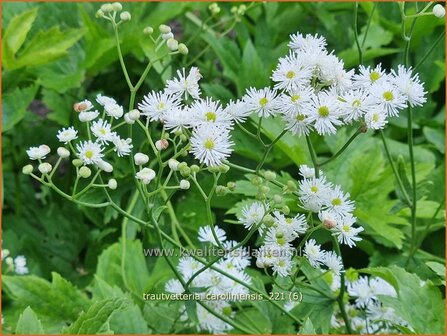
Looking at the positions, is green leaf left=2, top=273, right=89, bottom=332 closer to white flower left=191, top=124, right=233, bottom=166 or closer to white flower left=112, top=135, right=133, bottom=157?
white flower left=112, top=135, right=133, bottom=157

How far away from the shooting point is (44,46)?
1.75 meters

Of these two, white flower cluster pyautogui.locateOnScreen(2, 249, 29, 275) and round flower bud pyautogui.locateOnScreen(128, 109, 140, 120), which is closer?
round flower bud pyautogui.locateOnScreen(128, 109, 140, 120)

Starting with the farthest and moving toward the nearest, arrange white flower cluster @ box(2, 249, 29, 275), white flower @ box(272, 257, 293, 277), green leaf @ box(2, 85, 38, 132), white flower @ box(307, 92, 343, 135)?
green leaf @ box(2, 85, 38, 132), white flower cluster @ box(2, 249, 29, 275), white flower @ box(272, 257, 293, 277), white flower @ box(307, 92, 343, 135)

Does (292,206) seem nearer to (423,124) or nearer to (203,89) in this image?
(203,89)

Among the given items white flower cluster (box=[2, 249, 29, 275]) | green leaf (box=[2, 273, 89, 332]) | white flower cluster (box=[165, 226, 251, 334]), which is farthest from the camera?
white flower cluster (box=[2, 249, 29, 275])

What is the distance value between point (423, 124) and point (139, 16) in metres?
0.78

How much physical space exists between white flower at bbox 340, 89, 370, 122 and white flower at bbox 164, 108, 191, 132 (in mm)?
205

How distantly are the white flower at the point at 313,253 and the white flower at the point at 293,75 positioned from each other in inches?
9.3

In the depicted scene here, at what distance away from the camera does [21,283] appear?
1.41 meters

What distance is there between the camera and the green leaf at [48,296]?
1.40m

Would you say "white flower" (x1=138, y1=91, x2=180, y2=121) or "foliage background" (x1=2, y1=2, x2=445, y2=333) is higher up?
"foliage background" (x1=2, y1=2, x2=445, y2=333)

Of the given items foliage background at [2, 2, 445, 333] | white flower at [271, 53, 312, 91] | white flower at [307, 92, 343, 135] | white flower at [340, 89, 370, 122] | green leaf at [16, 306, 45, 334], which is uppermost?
foliage background at [2, 2, 445, 333]

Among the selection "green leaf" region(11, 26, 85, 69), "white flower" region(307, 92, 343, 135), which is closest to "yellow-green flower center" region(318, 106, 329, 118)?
"white flower" region(307, 92, 343, 135)

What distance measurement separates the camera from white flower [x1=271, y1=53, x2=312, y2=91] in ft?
3.15
